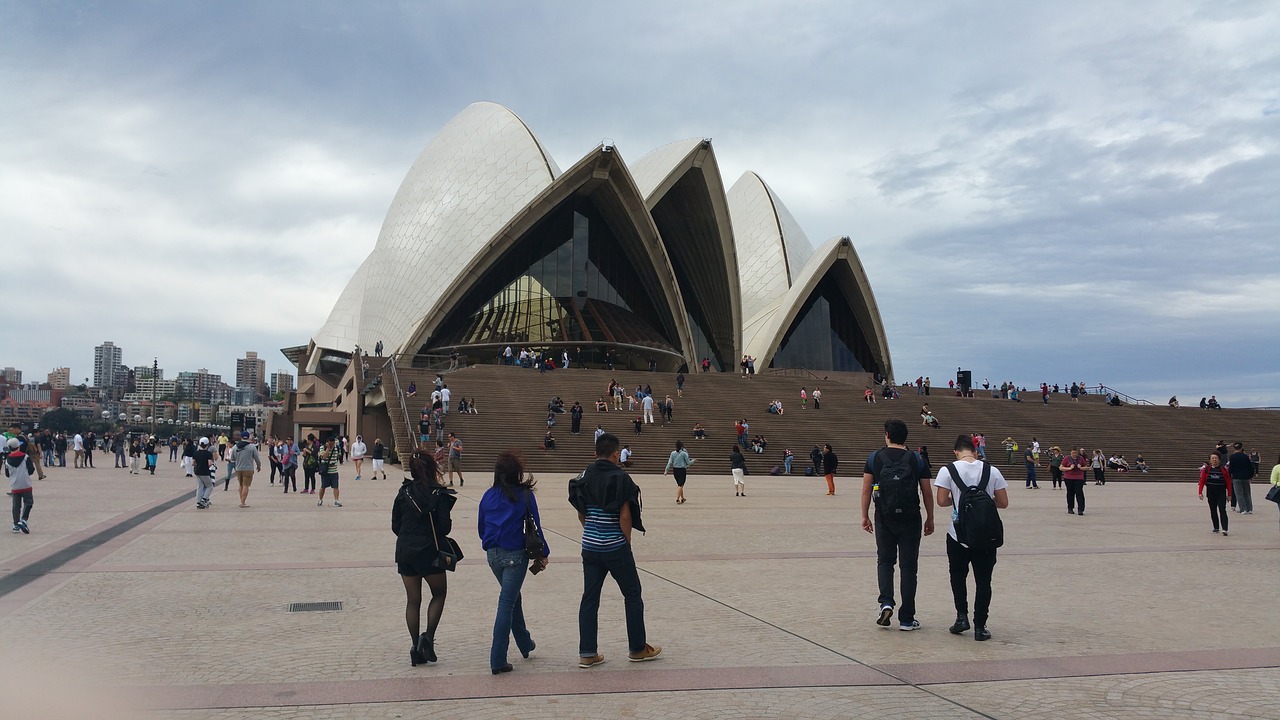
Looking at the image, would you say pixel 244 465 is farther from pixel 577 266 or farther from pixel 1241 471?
pixel 577 266

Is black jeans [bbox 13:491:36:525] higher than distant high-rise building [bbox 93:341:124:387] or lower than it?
lower

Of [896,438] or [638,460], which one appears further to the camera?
[638,460]

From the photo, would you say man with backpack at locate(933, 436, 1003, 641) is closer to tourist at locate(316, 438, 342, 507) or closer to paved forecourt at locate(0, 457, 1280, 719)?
paved forecourt at locate(0, 457, 1280, 719)

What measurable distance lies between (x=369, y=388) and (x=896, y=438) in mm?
26324

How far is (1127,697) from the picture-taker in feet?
14.0

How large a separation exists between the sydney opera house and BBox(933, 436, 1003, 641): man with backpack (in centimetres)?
3586

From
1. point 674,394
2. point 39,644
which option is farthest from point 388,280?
point 39,644

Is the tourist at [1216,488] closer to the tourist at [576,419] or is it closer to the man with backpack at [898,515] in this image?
the man with backpack at [898,515]

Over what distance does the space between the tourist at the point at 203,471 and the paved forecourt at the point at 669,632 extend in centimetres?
301

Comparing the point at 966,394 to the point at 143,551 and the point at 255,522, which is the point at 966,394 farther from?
the point at 143,551

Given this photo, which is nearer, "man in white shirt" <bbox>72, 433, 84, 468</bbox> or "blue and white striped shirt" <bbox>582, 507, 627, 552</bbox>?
"blue and white striped shirt" <bbox>582, 507, 627, 552</bbox>

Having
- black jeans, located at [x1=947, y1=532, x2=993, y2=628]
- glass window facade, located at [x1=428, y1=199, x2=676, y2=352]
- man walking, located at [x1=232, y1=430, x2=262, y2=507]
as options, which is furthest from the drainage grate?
glass window facade, located at [x1=428, y1=199, x2=676, y2=352]

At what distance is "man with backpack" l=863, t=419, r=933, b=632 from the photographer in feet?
18.8

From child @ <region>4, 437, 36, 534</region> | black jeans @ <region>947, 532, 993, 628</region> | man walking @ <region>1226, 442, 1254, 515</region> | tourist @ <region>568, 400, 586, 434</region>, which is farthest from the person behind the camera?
tourist @ <region>568, 400, 586, 434</region>
